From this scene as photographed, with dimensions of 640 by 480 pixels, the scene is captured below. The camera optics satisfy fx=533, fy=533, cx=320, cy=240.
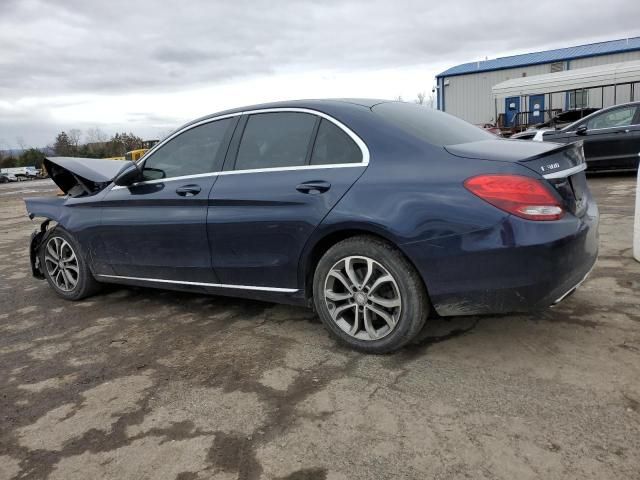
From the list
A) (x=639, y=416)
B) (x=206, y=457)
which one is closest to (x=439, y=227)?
(x=639, y=416)

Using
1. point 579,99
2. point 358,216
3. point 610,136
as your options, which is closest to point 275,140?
point 358,216

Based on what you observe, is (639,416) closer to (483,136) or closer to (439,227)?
(439,227)

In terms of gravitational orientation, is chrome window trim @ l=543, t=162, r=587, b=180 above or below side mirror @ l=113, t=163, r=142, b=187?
below

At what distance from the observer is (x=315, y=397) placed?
2.80 m

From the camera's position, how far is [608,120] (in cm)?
1042

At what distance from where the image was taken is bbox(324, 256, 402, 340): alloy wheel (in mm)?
3092

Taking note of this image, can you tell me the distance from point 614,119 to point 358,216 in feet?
31.0

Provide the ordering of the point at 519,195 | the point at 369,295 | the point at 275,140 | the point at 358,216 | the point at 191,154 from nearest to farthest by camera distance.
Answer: the point at 519,195, the point at 358,216, the point at 369,295, the point at 275,140, the point at 191,154

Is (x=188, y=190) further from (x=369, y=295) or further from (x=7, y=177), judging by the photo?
(x=7, y=177)

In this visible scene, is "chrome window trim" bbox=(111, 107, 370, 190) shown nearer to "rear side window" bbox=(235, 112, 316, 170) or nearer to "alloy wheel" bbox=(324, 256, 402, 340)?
"rear side window" bbox=(235, 112, 316, 170)

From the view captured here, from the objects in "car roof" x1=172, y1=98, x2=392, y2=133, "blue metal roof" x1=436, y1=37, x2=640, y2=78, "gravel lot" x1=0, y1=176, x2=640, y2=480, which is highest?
"blue metal roof" x1=436, y1=37, x2=640, y2=78

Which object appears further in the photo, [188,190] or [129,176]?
[129,176]

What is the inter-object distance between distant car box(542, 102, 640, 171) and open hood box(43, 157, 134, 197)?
852 centimetres

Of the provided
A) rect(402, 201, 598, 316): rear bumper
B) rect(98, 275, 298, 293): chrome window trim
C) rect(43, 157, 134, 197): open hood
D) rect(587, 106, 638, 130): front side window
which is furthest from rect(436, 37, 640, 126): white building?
rect(402, 201, 598, 316): rear bumper
